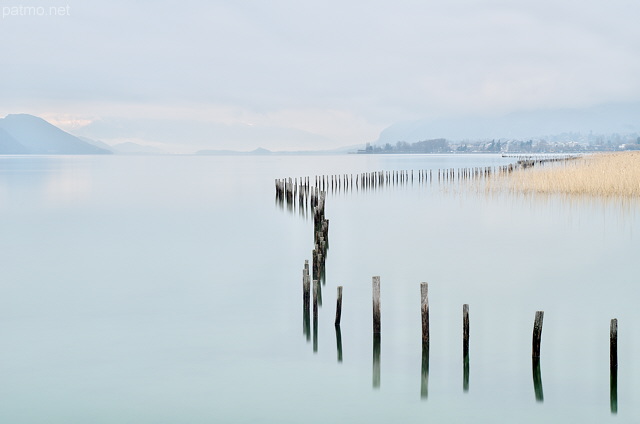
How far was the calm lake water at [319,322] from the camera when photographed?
27.0 feet

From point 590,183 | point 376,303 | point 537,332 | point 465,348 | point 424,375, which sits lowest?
A: point 424,375

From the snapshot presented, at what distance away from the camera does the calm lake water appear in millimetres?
8234

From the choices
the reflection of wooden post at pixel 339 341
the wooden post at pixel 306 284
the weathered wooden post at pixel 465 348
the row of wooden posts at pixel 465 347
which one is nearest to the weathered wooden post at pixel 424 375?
the row of wooden posts at pixel 465 347

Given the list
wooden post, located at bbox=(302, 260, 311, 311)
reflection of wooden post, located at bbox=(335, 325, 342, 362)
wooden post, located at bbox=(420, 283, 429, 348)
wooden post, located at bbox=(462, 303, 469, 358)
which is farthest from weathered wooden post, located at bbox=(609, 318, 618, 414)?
wooden post, located at bbox=(302, 260, 311, 311)

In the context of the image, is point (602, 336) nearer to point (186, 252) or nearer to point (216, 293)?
point (216, 293)

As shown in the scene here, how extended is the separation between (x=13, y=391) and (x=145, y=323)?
3430 mm

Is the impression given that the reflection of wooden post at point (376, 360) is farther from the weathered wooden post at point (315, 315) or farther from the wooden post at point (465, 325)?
the wooden post at point (465, 325)

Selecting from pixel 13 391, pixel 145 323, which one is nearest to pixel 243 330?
pixel 145 323

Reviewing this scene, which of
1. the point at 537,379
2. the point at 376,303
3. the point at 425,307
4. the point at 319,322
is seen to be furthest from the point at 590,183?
the point at 425,307

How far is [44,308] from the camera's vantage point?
Result: 44.1 ft

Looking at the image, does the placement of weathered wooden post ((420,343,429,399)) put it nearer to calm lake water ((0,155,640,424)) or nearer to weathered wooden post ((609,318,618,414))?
calm lake water ((0,155,640,424))

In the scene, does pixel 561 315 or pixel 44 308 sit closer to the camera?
pixel 561 315

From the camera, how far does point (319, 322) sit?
11.6 m

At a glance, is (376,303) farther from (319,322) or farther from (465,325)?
(319,322)
